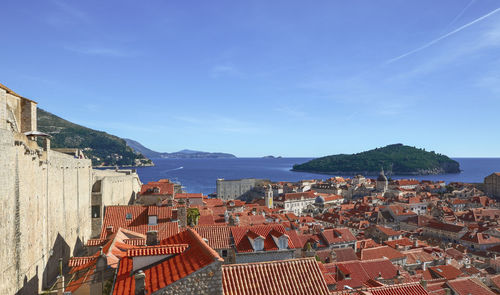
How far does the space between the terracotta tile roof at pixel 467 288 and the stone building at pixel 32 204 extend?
26.1 meters

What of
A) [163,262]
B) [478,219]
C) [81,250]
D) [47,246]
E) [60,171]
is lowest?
[478,219]

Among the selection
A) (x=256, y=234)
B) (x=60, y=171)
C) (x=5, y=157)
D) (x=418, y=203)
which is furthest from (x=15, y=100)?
(x=418, y=203)

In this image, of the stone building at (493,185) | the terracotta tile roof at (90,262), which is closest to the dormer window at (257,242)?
the terracotta tile roof at (90,262)

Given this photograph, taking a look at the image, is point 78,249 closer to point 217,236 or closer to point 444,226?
point 217,236

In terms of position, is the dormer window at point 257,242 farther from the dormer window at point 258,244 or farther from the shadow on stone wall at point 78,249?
the shadow on stone wall at point 78,249

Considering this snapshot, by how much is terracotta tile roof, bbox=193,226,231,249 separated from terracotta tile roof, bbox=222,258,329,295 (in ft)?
40.5

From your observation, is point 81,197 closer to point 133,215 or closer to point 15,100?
point 133,215

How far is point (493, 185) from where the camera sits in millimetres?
134500

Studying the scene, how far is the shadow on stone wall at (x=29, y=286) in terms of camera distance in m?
13.6

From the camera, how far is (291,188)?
139750 mm

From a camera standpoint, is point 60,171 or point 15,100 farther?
point 60,171

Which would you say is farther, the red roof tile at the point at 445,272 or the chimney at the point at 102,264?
the red roof tile at the point at 445,272

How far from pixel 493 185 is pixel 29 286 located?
527 ft

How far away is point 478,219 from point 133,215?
79.8 meters
